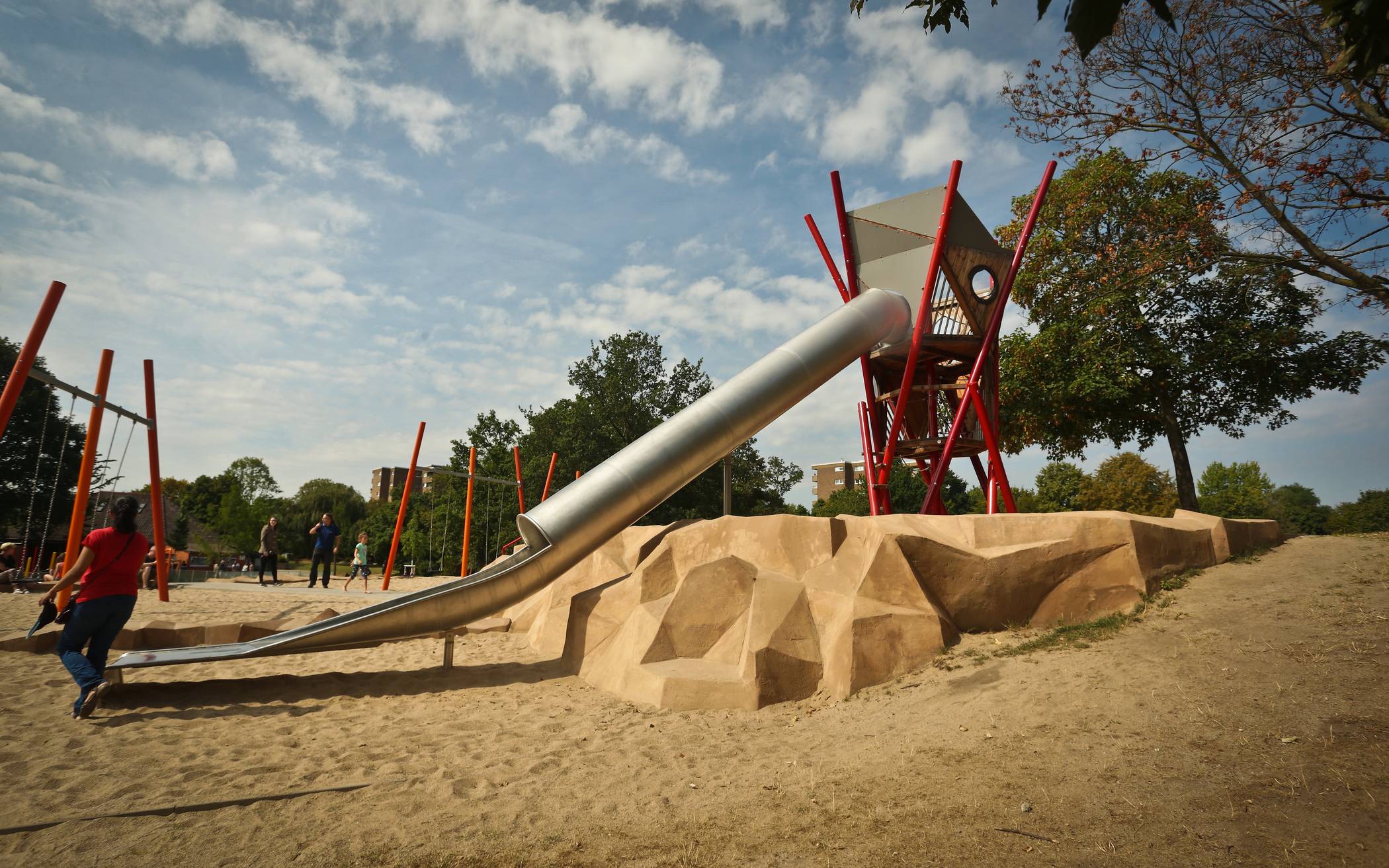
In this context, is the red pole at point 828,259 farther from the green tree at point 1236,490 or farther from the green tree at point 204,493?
the green tree at point 204,493

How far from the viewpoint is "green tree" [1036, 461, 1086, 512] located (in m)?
43.6

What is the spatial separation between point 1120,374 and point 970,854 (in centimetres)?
1747

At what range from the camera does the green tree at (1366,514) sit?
33.9m

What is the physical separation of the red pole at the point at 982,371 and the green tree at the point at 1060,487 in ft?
114

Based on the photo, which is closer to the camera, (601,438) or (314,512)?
(601,438)

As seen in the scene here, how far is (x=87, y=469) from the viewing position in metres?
10.6

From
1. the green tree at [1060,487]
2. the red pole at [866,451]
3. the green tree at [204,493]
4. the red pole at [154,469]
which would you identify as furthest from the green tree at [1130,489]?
the green tree at [204,493]

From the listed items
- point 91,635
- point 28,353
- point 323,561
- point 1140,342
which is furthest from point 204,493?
point 1140,342

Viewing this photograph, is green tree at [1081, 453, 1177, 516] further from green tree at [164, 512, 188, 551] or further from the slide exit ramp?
green tree at [164, 512, 188, 551]

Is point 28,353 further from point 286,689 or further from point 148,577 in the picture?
point 148,577

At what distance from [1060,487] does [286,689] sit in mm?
45956

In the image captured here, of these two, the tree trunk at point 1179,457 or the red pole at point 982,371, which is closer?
the red pole at point 982,371

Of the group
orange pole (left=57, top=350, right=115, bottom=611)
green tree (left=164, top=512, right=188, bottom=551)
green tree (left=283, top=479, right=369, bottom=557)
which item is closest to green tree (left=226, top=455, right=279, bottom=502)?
green tree (left=283, top=479, right=369, bottom=557)

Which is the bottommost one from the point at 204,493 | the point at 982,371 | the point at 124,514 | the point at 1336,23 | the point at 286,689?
the point at 286,689
